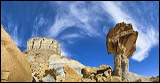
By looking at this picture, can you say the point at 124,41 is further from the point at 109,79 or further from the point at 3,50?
the point at 3,50

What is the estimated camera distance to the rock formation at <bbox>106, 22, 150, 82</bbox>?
24202 millimetres

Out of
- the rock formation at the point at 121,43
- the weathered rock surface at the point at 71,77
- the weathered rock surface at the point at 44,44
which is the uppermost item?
the weathered rock surface at the point at 44,44

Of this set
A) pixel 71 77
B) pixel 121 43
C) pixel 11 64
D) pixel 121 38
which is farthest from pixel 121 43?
pixel 11 64

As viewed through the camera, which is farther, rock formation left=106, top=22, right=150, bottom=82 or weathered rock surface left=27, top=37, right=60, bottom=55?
weathered rock surface left=27, top=37, right=60, bottom=55

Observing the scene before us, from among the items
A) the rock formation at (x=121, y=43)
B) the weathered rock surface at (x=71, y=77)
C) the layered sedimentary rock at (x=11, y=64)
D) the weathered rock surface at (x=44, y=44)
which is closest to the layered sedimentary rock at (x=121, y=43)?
the rock formation at (x=121, y=43)

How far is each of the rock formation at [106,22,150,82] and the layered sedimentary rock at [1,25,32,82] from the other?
33.0 ft

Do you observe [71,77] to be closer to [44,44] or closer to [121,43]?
[121,43]

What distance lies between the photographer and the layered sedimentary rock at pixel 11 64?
19.2 m

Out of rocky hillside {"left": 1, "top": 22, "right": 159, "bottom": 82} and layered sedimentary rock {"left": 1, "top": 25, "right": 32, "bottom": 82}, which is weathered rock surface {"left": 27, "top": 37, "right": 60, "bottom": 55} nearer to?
rocky hillside {"left": 1, "top": 22, "right": 159, "bottom": 82}

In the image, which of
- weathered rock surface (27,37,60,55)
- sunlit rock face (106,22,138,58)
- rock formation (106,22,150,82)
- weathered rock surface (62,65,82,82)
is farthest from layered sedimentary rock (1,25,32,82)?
weathered rock surface (27,37,60,55)

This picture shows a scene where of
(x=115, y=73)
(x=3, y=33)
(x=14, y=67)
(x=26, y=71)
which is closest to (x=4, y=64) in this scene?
(x=14, y=67)

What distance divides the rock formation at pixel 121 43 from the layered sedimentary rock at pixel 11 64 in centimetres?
1005

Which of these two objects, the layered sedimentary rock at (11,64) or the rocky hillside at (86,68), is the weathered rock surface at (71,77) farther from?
the layered sedimentary rock at (11,64)

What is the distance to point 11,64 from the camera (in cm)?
2038
